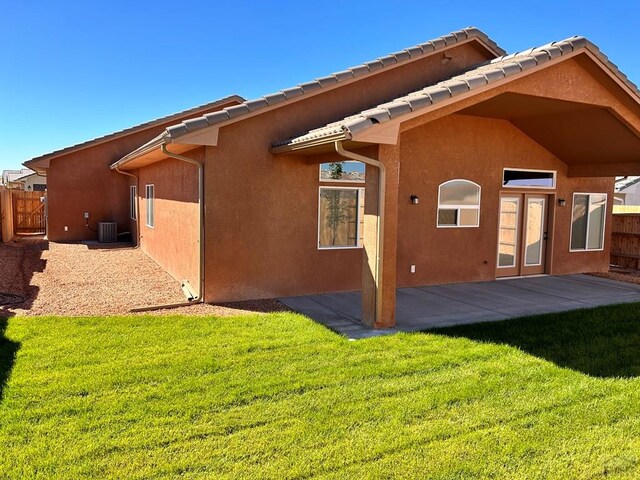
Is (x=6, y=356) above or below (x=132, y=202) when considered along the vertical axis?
below

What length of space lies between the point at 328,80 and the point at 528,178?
19.3 ft

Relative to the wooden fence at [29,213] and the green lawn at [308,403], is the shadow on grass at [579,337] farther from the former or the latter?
the wooden fence at [29,213]

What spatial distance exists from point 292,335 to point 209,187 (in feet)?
10.6

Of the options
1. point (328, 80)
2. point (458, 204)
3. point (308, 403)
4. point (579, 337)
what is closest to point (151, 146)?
point (328, 80)

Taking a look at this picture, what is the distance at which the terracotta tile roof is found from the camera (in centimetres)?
801

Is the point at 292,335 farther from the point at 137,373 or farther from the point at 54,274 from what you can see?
the point at 54,274

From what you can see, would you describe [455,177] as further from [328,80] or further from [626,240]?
[626,240]

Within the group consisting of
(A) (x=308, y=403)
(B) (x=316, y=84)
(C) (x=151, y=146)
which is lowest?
(A) (x=308, y=403)

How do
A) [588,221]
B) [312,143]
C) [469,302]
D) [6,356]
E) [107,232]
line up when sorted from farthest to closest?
[107,232]
[588,221]
[469,302]
[312,143]
[6,356]

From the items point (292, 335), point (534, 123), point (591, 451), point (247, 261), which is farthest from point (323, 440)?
point (534, 123)

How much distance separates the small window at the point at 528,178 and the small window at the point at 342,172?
12.6 feet

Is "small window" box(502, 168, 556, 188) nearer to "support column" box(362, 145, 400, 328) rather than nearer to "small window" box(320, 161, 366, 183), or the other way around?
"small window" box(320, 161, 366, 183)

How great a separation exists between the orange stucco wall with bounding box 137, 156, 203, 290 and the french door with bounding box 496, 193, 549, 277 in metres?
7.26

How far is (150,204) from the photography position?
49.1 feet
